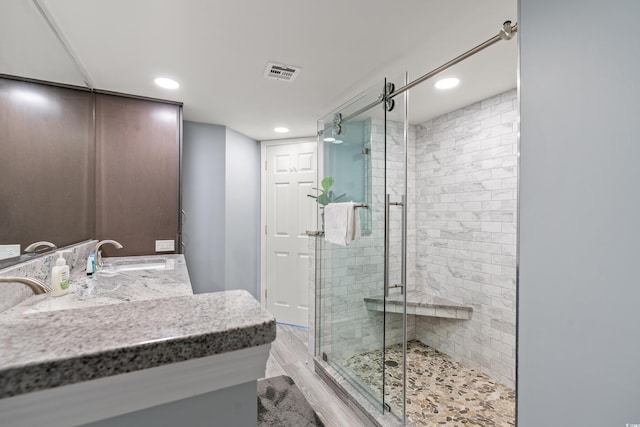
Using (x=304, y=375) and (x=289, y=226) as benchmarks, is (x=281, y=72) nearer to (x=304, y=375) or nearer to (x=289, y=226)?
(x=289, y=226)

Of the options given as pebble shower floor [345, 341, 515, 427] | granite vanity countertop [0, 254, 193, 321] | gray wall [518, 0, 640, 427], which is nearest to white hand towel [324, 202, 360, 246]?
pebble shower floor [345, 341, 515, 427]

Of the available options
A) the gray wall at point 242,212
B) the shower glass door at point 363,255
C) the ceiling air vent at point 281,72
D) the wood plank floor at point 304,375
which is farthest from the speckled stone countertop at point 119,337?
the gray wall at point 242,212

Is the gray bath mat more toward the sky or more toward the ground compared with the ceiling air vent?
more toward the ground

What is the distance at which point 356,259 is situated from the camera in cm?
232

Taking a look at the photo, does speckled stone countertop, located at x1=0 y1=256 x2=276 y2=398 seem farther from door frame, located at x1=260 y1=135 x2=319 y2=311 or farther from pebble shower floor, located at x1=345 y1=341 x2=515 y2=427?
door frame, located at x1=260 y1=135 x2=319 y2=311

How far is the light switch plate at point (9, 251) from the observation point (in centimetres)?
110

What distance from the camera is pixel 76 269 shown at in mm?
1812

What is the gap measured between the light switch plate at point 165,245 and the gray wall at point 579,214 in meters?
2.44

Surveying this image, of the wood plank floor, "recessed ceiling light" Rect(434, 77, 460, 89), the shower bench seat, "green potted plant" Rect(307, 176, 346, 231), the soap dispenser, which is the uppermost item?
"recessed ceiling light" Rect(434, 77, 460, 89)

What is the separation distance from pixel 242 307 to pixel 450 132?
2860mm

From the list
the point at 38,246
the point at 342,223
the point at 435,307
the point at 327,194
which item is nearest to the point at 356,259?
the point at 342,223

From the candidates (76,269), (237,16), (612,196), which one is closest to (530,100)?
(612,196)

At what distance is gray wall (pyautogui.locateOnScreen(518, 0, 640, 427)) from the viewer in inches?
29.6

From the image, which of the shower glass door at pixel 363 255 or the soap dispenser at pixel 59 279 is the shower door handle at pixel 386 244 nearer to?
the shower glass door at pixel 363 255
